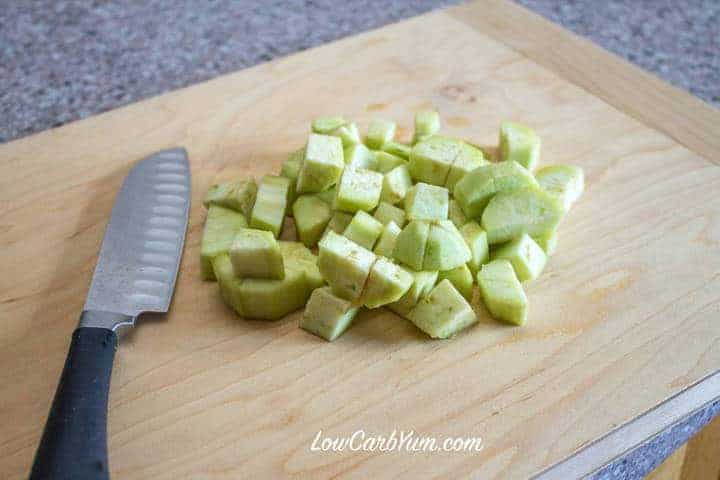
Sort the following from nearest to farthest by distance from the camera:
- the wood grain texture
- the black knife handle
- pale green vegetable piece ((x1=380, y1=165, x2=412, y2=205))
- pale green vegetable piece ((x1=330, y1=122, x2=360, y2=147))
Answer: the black knife handle, pale green vegetable piece ((x1=380, y1=165, x2=412, y2=205)), pale green vegetable piece ((x1=330, y1=122, x2=360, y2=147)), the wood grain texture

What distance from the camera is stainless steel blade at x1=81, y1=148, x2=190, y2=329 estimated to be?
131cm

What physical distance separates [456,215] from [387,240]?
0.17 m

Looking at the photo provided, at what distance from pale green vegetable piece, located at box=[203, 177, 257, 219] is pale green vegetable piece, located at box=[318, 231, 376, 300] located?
26 cm

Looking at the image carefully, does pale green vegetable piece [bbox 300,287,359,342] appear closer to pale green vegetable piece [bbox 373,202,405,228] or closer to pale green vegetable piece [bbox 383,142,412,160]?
pale green vegetable piece [bbox 373,202,405,228]

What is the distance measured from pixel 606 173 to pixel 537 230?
33 cm

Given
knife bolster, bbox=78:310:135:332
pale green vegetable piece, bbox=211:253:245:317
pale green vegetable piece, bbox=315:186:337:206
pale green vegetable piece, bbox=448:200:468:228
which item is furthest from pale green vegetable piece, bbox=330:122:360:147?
knife bolster, bbox=78:310:135:332

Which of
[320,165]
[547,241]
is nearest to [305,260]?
[320,165]

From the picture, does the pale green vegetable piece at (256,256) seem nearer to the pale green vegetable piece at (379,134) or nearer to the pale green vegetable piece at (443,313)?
the pale green vegetable piece at (443,313)

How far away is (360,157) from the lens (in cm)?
153


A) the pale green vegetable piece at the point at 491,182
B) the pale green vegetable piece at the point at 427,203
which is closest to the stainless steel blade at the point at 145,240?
the pale green vegetable piece at the point at 427,203

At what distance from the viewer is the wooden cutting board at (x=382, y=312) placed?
115 cm

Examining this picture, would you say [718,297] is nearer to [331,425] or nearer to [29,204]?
[331,425]

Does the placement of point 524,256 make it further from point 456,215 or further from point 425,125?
point 425,125

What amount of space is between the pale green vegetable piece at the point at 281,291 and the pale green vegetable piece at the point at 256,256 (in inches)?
0.6
